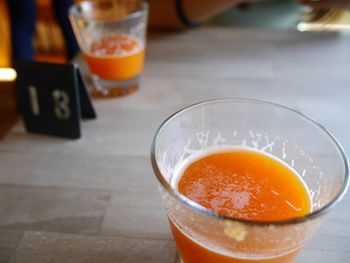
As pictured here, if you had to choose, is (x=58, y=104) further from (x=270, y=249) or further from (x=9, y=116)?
(x=9, y=116)

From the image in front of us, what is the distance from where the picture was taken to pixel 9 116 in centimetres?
154

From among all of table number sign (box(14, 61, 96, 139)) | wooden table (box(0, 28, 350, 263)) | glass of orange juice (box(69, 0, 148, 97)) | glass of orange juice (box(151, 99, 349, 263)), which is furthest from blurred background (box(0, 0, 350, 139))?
glass of orange juice (box(151, 99, 349, 263))

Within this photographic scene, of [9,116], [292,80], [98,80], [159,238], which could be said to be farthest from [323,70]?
[9,116]

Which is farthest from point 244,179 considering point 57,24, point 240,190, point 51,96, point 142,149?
point 57,24

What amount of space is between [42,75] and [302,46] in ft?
2.48

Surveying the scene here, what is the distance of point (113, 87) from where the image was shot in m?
0.98

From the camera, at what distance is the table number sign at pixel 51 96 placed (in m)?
0.79

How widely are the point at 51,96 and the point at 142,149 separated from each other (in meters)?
0.22

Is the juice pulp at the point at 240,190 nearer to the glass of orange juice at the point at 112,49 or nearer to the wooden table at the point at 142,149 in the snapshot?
the wooden table at the point at 142,149

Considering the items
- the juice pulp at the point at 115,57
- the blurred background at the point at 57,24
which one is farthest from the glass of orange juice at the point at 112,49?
the blurred background at the point at 57,24

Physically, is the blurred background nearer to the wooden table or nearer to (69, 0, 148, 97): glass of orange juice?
the wooden table

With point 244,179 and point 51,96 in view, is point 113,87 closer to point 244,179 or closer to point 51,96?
point 51,96

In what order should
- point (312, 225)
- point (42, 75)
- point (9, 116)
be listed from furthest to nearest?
point (9, 116), point (42, 75), point (312, 225)

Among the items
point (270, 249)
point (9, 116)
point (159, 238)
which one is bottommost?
point (9, 116)
